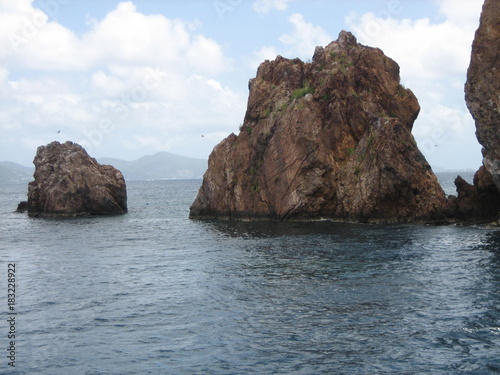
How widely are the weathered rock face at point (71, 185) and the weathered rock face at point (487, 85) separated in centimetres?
5835

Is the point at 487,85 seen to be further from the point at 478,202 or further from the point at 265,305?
the point at 265,305

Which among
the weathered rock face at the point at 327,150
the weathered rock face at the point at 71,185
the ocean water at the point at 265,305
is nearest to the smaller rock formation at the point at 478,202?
the weathered rock face at the point at 327,150

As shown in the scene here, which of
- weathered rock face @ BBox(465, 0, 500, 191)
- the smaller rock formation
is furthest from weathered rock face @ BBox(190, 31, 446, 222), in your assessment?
weathered rock face @ BBox(465, 0, 500, 191)

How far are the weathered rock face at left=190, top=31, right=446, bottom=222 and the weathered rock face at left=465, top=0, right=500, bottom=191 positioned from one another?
8315mm

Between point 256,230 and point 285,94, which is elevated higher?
point 285,94

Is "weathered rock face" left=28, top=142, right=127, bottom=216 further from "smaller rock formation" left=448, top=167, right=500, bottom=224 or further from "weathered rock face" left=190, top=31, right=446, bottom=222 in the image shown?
"smaller rock formation" left=448, top=167, right=500, bottom=224

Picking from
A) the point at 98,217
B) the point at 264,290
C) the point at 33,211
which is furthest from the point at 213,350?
the point at 33,211

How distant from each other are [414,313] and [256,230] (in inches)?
1363

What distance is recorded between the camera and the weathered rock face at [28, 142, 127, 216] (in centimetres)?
8694

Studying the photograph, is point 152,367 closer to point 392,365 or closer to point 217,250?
point 392,365

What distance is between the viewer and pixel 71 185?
8644 centimetres

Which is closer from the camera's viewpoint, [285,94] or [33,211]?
[285,94]

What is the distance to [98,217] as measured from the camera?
8525 cm

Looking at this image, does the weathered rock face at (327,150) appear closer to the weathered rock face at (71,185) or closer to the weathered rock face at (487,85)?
the weathered rock face at (487,85)
